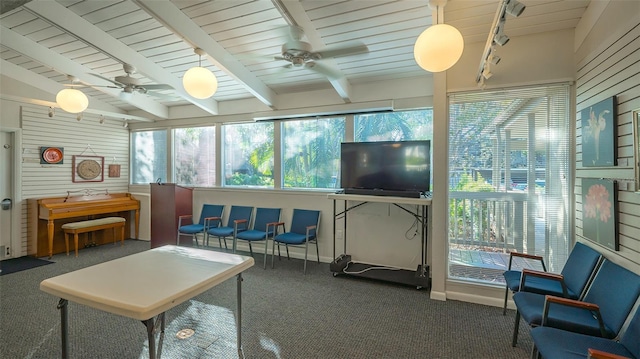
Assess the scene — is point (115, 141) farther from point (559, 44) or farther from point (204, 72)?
point (559, 44)

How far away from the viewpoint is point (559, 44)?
2.70 m

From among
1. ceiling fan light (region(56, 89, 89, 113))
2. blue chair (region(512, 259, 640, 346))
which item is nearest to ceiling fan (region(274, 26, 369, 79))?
blue chair (region(512, 259, 640, 346))

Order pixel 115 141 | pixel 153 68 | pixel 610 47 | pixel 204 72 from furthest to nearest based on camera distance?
1. pixel 115 141
2. pixel 153 68
3. pixel 204 72
4. pixel 610 47

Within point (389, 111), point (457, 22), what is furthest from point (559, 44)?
point (389, 111)

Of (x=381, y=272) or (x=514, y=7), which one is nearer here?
(x=514, y=7)

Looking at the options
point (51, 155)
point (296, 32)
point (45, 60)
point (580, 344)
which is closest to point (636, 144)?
point (580, 344)

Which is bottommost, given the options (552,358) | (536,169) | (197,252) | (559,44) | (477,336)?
(477,336)

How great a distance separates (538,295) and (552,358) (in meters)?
0.84

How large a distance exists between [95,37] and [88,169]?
3.15 m

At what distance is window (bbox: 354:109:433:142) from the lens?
12.7 ft

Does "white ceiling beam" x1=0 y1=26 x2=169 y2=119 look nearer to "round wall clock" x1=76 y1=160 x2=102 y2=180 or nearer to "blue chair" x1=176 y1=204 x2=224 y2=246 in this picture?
"round wall clock" x1=76 y1=160 x2=102 y2=180

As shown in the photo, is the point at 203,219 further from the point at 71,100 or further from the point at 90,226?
the point at 71,100

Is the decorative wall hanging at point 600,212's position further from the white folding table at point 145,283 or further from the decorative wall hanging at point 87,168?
the decorative wall hanging at point 87,168

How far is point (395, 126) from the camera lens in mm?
4031
